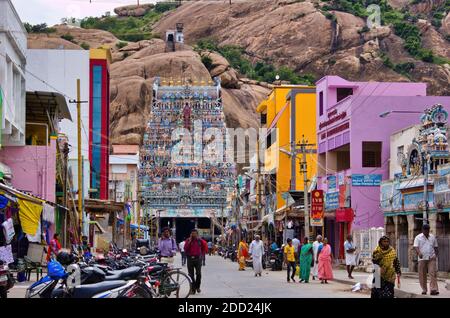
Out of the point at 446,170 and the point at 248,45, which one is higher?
the point at 248,45

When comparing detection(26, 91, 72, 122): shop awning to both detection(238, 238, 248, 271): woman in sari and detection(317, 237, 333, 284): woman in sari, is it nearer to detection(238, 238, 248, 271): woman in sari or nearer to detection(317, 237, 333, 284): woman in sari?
detection(238, 238, 248, 271): woman in sari

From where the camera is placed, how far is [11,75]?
34.2m

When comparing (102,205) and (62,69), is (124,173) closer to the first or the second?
(62,69)

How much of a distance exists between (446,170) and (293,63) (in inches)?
4975

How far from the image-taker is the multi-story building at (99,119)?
67125mm

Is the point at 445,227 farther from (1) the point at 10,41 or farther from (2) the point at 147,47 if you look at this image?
(2) the point at 147,47

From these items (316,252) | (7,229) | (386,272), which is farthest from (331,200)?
(386,272)

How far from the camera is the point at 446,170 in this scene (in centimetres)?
3238

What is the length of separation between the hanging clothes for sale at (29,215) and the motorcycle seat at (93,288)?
1229cm

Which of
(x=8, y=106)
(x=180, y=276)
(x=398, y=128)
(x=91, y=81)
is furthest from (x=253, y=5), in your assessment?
(x=180, y=276)

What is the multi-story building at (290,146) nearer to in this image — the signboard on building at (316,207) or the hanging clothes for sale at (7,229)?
the signboard on building at (316,207)

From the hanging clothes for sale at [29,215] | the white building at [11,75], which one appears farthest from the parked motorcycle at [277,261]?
the hanging clothes for sale at [29,215]

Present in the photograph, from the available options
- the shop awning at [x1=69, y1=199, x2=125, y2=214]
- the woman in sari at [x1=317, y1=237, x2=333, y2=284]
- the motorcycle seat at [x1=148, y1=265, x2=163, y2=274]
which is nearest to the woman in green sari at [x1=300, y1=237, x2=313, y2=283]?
the woman in sari at [x1=317, y1=237, x2=333, y2=284]

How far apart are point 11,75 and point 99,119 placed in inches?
1342
